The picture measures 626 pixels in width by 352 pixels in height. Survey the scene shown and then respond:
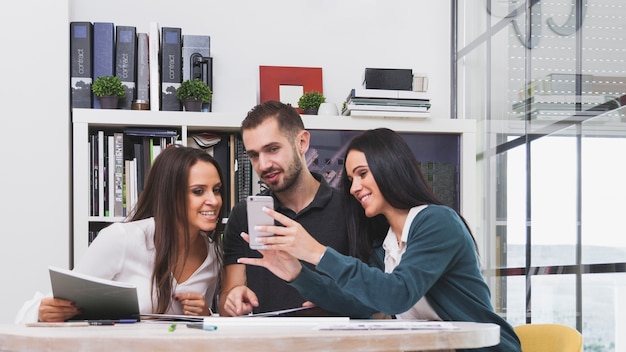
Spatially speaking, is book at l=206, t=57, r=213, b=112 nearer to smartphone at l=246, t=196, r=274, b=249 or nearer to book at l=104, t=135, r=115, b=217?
book at l=104, t=135, r=115, b=217

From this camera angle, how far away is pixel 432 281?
7.18 ft

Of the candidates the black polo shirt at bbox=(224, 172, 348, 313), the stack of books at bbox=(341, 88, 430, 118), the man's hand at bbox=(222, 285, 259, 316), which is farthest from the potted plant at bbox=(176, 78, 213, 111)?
the man's hand at bbox=(222, 285, 259, 316)

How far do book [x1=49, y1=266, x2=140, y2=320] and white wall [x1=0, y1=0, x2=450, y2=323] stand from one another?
1.71 metres

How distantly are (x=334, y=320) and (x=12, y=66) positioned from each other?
2.57 m

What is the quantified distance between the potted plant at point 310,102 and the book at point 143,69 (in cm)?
79

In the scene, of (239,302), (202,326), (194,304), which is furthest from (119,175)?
(202,326)

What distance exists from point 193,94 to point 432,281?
2.22 meters

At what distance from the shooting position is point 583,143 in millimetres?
3316

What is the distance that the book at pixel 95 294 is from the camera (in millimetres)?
2064

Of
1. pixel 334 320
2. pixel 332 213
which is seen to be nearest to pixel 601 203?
pixel 332 213

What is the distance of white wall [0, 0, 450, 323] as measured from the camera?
3844 mm

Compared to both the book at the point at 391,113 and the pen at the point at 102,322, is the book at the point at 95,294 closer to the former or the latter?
the pen at the point at 102,322

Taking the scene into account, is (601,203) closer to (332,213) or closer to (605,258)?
(605,258)

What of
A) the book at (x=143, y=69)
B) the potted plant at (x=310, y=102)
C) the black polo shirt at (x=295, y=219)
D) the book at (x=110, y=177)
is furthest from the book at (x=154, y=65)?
the black polo shirt at (x=295, y=219)
